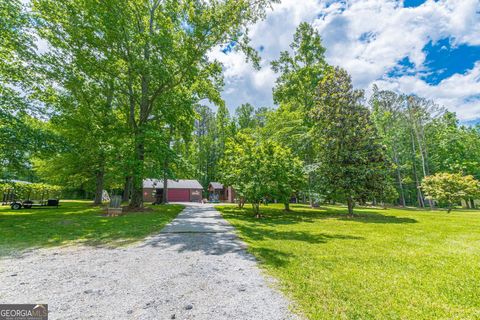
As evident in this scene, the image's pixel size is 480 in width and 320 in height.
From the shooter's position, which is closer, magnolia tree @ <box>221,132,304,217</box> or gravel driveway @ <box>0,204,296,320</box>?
gravel driveway @ <box>0,204,296,320</box>

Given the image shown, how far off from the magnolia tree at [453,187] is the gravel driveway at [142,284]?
22.2 metres

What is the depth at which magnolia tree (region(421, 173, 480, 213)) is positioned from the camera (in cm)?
1823

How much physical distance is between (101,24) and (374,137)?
63.4 feet

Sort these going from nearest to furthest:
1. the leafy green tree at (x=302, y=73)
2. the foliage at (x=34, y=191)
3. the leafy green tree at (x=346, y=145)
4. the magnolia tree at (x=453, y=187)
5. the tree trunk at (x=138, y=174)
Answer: the tree trunk at (x=138, y=174) < the leafy green tree at (x=346, y=145) < the magnolia tree at (x=453, y=187) < the foliage at (x=34, y=191) < the leafy green tree at (x=302, y=73)

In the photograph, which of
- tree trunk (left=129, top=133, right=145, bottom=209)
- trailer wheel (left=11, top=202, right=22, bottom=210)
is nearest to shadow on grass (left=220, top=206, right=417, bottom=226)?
tree trunk (left=129, top=133, right=145, bottom=209)

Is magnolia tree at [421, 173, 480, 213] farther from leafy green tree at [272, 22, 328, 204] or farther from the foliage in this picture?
the foliage

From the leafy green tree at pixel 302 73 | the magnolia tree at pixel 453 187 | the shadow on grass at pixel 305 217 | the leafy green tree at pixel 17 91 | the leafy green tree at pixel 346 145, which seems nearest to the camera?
the leafy green tree at pixel 17 91

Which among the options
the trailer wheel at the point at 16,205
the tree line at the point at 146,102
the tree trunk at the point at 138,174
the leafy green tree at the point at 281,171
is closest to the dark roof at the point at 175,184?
the tree line at the point at 146,102

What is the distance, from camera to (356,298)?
3225 millimetres

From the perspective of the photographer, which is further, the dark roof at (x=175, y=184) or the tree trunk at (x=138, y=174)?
the dark roof at (x=175, y=184)

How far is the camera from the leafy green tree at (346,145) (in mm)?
14961

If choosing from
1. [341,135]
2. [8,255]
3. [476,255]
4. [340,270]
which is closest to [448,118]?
[341,135]
